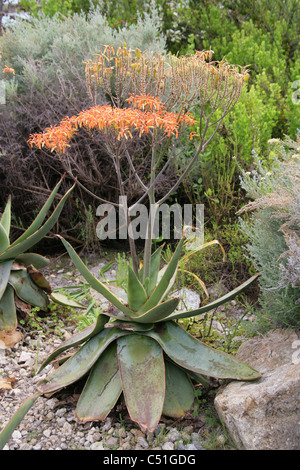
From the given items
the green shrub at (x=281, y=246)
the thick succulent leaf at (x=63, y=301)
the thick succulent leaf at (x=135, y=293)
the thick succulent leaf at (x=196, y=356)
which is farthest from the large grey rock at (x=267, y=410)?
the thick succulent leaf at (x=63, y=301)

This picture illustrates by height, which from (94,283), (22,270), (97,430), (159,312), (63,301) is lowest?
(97,430)

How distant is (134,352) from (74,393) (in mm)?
467

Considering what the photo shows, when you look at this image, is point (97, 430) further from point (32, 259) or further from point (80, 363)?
point (32, 259)

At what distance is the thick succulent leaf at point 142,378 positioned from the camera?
2150 mm

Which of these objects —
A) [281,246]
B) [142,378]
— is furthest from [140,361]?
[281,246]

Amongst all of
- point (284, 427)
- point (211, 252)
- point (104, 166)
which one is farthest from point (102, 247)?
point (284, 427)

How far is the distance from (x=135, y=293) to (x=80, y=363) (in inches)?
18.4

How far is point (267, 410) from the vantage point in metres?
2.04

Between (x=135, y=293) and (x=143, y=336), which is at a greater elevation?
(x=135, y=293)

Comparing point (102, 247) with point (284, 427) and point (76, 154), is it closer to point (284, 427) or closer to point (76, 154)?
point (76, 154)

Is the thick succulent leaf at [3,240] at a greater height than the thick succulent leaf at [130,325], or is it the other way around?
the thick succulent leaf at [3,240]

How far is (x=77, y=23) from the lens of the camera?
5078mm

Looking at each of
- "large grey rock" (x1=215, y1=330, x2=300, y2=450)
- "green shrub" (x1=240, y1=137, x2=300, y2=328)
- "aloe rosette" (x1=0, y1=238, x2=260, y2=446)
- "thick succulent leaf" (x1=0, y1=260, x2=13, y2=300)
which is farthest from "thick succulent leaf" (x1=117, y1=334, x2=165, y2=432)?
"thick succulent leaf" (x1=0, y1=260, x2=13, y2=300)

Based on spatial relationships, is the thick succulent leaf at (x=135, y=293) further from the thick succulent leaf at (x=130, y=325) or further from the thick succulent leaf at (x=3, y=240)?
the thick succulent leaf at (x=3, y=240)
